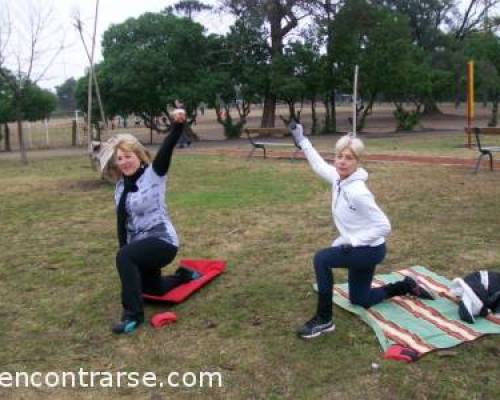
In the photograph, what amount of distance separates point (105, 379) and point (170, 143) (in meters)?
1.56

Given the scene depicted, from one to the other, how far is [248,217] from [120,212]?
3.19 m

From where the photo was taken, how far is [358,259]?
11.9ft

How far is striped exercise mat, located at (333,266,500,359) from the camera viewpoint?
11.3ft

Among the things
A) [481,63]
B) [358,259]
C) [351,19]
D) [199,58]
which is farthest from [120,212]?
[481,63]

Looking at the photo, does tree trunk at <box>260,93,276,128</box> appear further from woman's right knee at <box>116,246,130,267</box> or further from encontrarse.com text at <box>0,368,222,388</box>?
encontrarse.com text at <box>0,368,222,388</box>

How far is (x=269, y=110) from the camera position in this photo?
2441 centimetres

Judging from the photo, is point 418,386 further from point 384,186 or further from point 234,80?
point 234,80

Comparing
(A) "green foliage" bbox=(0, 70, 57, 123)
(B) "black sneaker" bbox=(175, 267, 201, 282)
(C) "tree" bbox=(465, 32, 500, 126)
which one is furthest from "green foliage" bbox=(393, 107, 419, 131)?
(B) "black sneaker" bbox=(175, 267, 201, 282)

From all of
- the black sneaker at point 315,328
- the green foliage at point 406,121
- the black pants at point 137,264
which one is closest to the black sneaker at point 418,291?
the black sneaker at point 315,328

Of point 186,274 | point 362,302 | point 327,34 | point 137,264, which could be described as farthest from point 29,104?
point 362,302

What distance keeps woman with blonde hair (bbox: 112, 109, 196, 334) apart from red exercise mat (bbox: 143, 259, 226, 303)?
24 cm

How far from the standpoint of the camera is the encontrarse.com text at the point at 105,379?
3.15 meters

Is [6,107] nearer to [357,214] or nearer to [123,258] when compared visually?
[123,258]

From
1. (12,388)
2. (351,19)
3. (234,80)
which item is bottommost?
(12,388)
